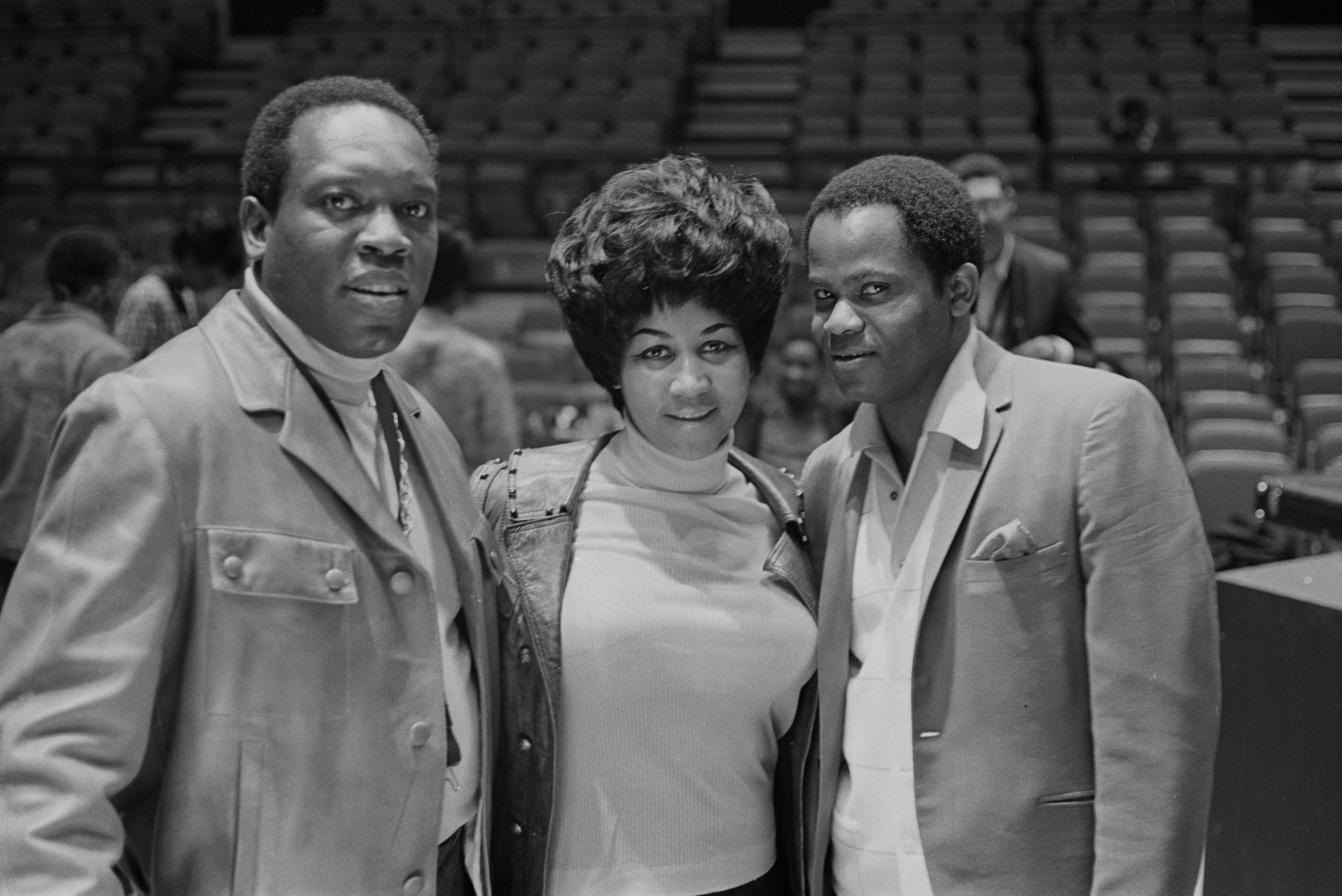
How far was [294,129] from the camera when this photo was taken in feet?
4.50

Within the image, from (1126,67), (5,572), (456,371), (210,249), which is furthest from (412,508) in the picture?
(1126,67)

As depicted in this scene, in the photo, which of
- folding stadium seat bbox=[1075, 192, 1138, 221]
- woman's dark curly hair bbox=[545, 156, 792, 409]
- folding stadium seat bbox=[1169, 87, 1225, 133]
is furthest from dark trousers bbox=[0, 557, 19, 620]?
folding stadium seat bbox=[1169, 87, 1225, 133]

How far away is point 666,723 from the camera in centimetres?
165

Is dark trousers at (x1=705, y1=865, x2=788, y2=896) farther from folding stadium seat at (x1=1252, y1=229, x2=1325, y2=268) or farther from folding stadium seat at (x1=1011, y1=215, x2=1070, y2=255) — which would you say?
folding stadium seat at (x1=1252, y1=229, x2=1325, y2=268)

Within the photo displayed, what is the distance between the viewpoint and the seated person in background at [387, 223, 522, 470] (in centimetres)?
331

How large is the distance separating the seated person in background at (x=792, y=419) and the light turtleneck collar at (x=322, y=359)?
10.6ft

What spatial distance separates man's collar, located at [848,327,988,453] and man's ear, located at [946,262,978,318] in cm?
4

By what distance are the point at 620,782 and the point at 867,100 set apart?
27.8 feet

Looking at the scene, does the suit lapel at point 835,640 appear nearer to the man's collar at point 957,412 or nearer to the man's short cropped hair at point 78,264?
the man's collar at point 957,412

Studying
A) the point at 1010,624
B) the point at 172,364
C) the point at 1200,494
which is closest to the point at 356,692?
the point at 172,364

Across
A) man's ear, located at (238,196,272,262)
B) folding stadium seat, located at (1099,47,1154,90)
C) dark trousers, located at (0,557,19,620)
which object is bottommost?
dark trousers, located at (0,557,19,620)

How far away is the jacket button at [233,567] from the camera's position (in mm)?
1220

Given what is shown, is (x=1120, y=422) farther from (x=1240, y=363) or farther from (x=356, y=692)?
(x=1240, y=363)

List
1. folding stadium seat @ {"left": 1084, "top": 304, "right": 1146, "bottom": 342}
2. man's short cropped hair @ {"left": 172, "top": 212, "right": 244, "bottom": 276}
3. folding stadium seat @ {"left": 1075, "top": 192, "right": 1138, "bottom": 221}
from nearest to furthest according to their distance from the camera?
man's short cropped hair @ {"left": 172, "top": 212, "right": 244, "bottom": 276}, folding stadium seat @ {"left": 1084, "top": 304, "right": 1146, "bottom": 342}, folding stadium seat @ {"left": 1075, "top": 192, "right": 1138, "bottom": 221}
